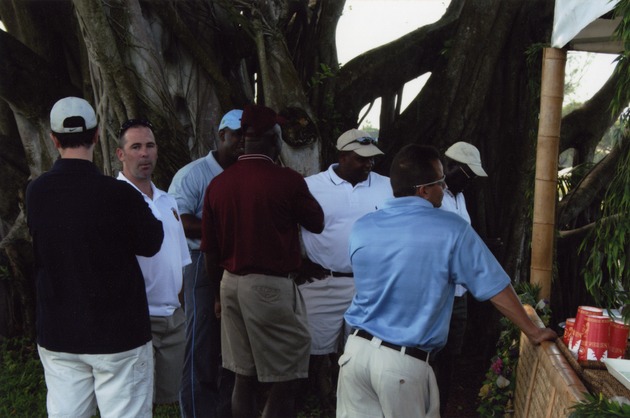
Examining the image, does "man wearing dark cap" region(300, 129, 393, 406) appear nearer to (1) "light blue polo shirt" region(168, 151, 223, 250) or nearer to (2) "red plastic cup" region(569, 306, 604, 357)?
(1) "light blue polo shirt" region(168, 151, 223, 250)

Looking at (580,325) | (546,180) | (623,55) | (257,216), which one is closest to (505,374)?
(580,325)

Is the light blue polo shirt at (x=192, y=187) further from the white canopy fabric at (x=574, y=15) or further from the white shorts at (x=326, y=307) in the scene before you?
the white canopy fabric at (x=574, y=15)

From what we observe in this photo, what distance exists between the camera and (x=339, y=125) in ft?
21.0

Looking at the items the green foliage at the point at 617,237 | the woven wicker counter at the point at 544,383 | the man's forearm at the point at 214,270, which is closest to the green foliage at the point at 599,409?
the woven wicker counter at the point at 544,383

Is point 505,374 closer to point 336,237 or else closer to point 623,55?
point 336,237

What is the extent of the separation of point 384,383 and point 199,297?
6.43ft

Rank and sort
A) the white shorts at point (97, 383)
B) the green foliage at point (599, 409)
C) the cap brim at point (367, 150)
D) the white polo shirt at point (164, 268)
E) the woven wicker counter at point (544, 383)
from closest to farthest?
the green foliage at point (599, 409)
the woven wicker counter at point (544, 383)
the white shorts at point (97, 383)
the white polo shirt at point (164, 268)
the cap brim at point (367, 150)

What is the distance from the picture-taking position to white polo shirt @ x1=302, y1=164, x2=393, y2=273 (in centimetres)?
480

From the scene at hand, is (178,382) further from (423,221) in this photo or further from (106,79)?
(106,79)

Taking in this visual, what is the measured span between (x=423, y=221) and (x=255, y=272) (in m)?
1.31

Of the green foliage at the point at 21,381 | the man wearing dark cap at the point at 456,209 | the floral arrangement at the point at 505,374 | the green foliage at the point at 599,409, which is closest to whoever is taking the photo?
the green foliage at the point at 599,409

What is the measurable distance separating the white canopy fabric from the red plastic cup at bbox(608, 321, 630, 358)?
1356mm

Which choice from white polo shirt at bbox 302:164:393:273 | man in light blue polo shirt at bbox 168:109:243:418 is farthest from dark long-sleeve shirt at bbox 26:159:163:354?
white polo shirt at bbox 302:164:393:273

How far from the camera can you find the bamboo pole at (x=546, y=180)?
4184 mm
